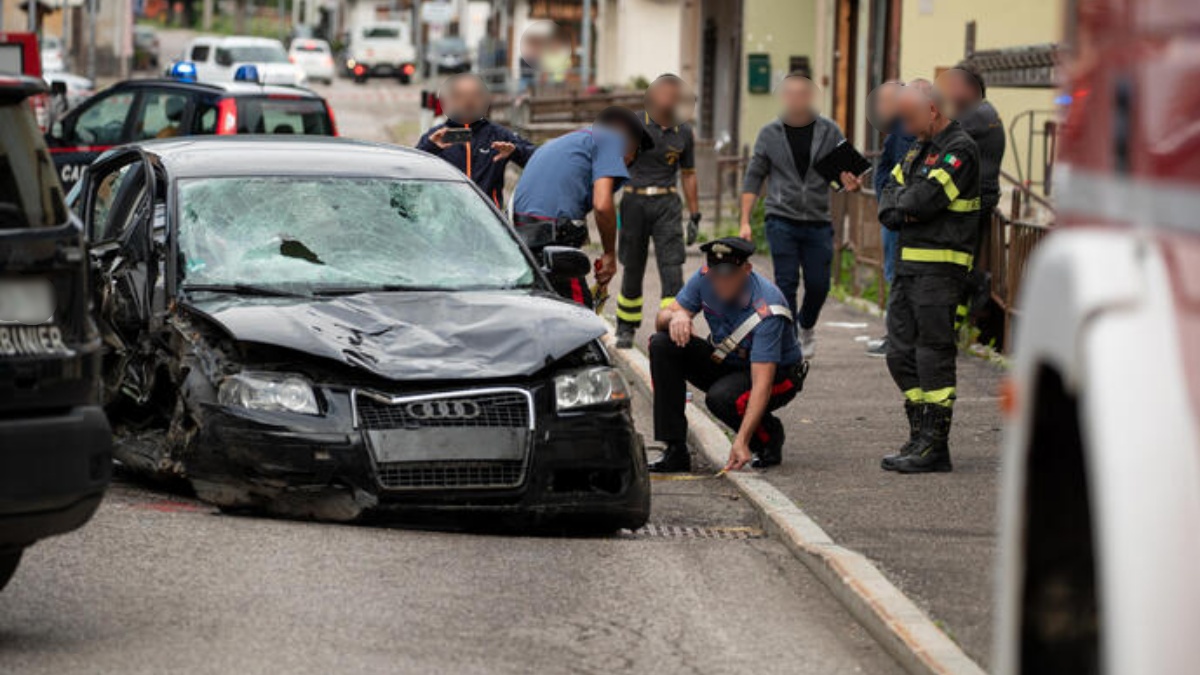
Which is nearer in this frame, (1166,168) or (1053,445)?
(1166,168)

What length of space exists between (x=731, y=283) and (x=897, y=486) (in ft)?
3.79

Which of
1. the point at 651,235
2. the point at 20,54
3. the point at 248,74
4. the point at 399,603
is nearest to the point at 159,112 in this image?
the point at 248,74

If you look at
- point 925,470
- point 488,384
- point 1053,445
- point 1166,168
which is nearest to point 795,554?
point 488,384

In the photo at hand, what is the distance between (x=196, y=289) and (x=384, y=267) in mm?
794

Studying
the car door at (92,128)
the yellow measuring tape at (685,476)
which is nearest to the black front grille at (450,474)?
the yellow measuring tape at (685,476)

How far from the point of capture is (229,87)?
20312 millimetres

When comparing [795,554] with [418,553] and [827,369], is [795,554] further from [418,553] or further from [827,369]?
[827,369]

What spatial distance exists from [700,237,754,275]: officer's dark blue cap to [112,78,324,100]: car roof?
1093 cm

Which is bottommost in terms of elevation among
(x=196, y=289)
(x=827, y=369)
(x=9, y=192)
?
(x=827, y=369)

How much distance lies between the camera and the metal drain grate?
28.5 ft

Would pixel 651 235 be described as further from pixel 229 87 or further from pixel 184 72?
pixel 184 72

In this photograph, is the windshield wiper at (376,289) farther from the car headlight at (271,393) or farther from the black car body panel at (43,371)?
the black car body panel at (43,371)

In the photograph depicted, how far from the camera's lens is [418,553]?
301 inches

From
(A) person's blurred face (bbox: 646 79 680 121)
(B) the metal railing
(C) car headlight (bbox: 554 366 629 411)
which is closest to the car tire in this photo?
(C) car headlight (bbox: 554 366 629 411)
